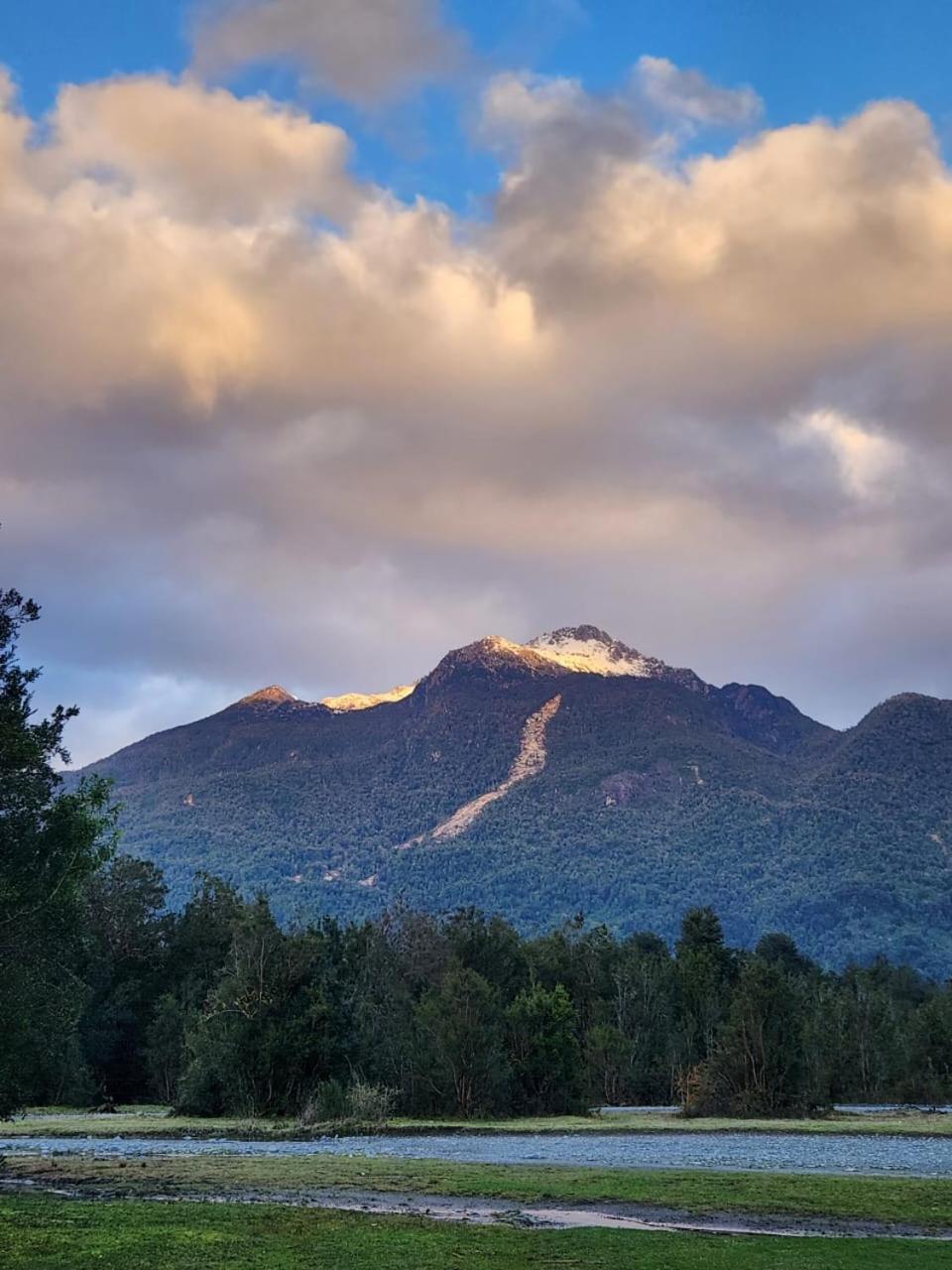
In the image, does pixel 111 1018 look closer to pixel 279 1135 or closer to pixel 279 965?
pixel 279 965

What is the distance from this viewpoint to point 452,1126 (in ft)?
176

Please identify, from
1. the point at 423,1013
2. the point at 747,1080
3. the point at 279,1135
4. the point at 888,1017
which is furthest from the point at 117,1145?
the point at 888,1017

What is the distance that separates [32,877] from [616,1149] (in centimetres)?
2335

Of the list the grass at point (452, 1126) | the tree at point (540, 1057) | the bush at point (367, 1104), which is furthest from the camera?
the tree at point (540, 1057)

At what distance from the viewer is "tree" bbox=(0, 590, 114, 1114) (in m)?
29.0

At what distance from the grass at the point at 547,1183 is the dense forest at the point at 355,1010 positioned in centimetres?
411

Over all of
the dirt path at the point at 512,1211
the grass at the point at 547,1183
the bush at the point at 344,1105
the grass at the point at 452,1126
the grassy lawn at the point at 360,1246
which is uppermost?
the grassy lawn at the point at 360,1246

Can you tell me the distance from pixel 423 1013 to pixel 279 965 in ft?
25.1

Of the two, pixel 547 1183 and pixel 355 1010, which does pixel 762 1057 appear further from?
pixel 547 1183

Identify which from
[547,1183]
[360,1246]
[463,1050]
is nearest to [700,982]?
[463,1050]

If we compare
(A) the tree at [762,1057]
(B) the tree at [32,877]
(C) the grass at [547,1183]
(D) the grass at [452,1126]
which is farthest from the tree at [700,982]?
(B) the tree at [32,877]

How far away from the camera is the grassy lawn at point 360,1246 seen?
16.0 m

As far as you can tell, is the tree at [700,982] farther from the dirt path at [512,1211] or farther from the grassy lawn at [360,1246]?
the grassy lawn at [360,1246]

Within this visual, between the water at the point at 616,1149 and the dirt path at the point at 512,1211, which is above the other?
the dirt path at the point at 512,1211
